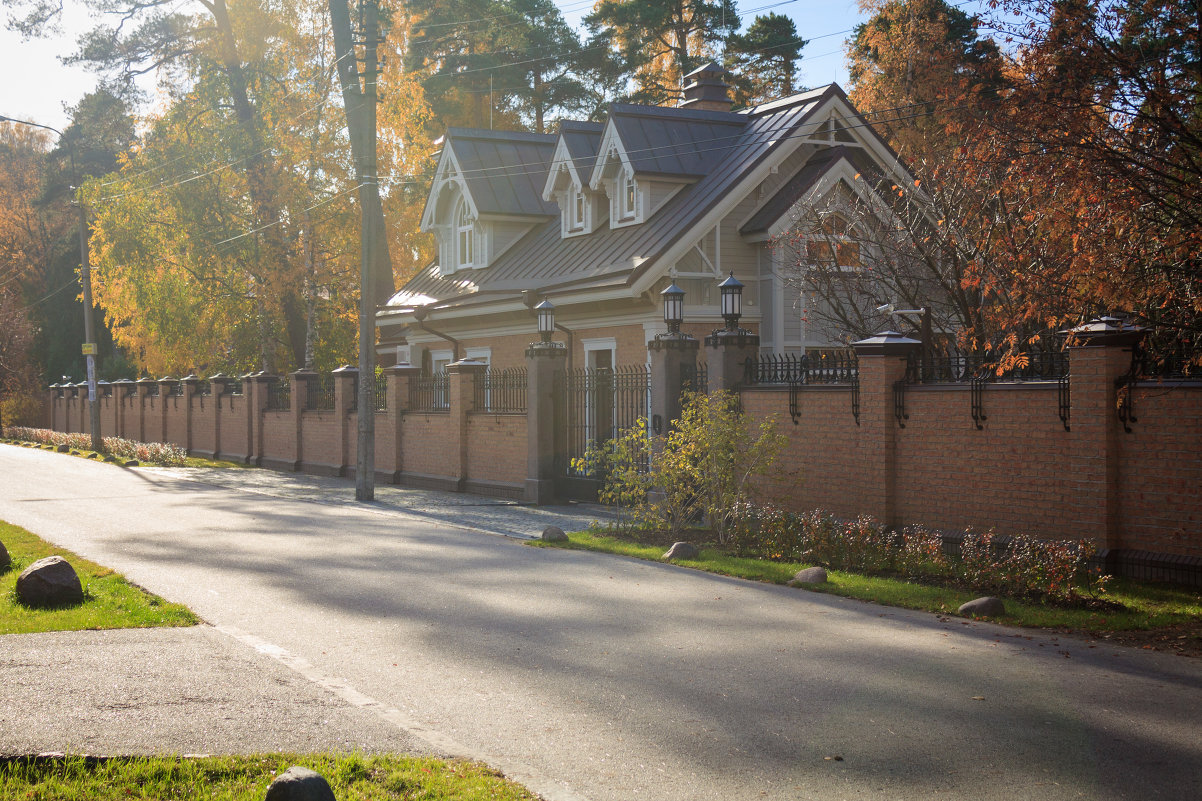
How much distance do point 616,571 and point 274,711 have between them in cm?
Result: 595

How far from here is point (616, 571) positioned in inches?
470

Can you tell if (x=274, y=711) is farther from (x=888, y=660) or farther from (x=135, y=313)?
(x=135, y=313)

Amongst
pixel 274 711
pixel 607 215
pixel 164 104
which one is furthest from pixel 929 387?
pixel 164 104

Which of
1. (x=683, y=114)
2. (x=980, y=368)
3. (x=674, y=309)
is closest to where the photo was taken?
(x=980, y=368)

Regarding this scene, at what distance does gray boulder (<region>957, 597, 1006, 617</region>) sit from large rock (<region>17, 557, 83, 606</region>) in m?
Answer: 7.46

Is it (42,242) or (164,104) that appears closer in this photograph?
(164,104)

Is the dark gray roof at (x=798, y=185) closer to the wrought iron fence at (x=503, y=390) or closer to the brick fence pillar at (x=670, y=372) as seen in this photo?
the wrought iron fence at (x=503, y=390)

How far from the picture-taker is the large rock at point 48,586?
9.28m

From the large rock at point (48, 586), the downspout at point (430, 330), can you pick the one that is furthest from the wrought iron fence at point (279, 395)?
the large rock at point (48, 586)

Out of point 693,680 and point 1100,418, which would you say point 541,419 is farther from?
point 693,680

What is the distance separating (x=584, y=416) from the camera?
19.6 m

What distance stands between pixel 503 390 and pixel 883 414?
31.5 feet

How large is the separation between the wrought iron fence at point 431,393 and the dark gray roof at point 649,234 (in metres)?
2.81

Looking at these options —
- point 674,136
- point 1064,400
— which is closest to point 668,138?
point 674,136
